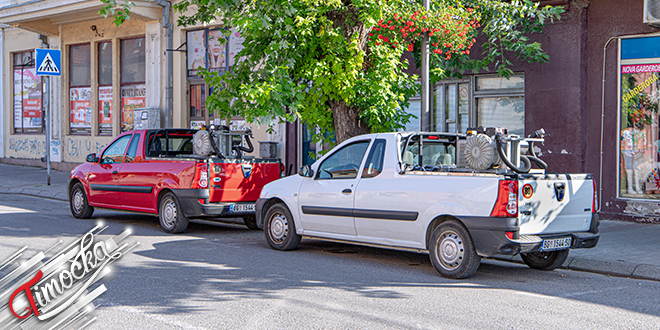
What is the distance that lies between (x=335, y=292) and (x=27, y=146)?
21.3 m

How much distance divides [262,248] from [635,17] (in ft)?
26.2

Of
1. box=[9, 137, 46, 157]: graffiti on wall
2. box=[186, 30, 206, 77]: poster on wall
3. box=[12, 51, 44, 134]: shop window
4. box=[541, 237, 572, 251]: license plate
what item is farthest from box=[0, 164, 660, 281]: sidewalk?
box=[12, 51, 44, 134]: shop window

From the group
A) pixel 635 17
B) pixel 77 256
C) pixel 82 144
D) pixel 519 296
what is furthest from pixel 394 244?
pixel 82 144

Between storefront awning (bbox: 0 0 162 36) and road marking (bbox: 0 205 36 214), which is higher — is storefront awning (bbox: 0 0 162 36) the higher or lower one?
the higher one

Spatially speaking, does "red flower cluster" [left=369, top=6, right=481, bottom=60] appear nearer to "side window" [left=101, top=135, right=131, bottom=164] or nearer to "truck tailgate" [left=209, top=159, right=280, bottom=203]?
"truck tailgate" [left=209, top=159, right=280, bottom=203]

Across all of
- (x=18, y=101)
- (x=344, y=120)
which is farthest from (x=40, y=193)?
(x=18, y=101)

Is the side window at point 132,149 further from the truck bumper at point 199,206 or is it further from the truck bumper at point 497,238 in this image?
the truck bumper at point 497,238

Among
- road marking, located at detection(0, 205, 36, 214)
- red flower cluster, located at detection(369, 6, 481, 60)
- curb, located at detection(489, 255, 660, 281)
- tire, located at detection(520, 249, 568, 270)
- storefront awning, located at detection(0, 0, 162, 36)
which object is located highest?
storefront awning, located at detection(0, 0, 162, 36)

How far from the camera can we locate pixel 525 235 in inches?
283

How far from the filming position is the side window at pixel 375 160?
27.1 ft

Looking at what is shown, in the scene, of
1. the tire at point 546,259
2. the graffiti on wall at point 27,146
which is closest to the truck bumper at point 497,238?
the tire at point 546,259

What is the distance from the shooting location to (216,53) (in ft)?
62.5

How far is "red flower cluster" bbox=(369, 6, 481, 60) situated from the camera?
34.4ft

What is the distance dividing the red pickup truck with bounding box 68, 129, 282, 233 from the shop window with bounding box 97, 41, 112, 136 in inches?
390
